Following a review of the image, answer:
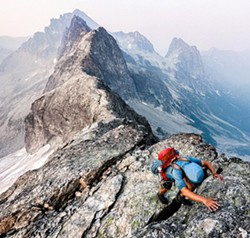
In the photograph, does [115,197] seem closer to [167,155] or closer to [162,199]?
[162,199]

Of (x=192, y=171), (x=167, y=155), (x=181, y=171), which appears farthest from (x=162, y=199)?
(x=167, y=155)

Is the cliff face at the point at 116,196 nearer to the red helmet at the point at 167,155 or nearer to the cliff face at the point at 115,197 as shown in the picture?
the cliff face at the point at 115,197

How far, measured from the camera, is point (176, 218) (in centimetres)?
1401

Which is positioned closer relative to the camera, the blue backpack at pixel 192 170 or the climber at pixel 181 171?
the climber at pixel 181 171

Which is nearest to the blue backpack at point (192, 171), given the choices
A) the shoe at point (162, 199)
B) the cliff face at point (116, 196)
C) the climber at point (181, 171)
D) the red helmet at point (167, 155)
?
the climber at point (181, 171)

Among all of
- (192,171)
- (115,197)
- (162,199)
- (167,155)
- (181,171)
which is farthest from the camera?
(115,197)

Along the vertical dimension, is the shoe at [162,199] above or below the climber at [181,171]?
below

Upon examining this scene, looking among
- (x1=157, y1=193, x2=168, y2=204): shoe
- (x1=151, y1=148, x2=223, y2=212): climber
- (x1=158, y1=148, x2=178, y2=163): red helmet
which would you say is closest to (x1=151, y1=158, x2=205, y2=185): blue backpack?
(x1=151, y1=148, x2=223, y2=212): climber

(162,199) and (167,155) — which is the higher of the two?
(167,155)

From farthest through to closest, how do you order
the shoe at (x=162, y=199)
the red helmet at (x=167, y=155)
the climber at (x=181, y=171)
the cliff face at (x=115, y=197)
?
the shoe at (x=162, y=199), the red helmet at (x=167, y=155), the climber at (x=181, y=171), the cliff face at (x=115, y=197)

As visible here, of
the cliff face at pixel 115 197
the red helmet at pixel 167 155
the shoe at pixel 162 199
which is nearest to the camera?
the cliff face at pixel 115 197

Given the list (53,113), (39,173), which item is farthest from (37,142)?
(39,173)

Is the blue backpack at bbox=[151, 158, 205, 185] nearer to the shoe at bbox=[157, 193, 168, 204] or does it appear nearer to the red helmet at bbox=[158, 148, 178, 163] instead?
the red helmet at bbox=[158, 148, 178, 163]

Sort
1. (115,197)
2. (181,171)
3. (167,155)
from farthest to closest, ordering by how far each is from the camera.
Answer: (115,197) → (167,155) → (181,171)
